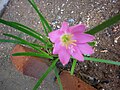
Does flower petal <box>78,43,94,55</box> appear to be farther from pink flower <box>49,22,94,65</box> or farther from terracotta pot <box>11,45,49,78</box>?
terracotta pot <box>11,45,49,78</box>

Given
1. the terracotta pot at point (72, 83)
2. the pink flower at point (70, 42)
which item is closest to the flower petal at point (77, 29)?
the pink flower at point (70, 42)

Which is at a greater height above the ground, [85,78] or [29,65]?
[29,65]

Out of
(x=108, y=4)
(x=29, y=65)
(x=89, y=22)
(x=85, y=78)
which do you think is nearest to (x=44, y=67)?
(x=29, y=65)

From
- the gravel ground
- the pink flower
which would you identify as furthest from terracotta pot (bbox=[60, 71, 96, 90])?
the pink flower

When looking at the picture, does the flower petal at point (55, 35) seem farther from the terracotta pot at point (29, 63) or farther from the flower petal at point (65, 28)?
the terracotta pot at point (29, 63)

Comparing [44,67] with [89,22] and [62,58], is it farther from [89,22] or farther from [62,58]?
[62,58]
